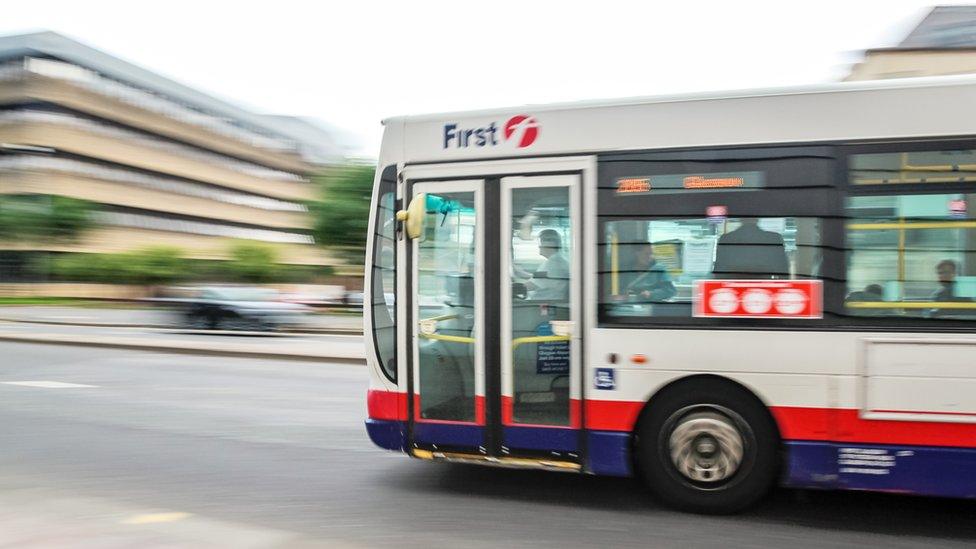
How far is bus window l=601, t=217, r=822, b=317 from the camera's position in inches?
203

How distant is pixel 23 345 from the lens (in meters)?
18.8

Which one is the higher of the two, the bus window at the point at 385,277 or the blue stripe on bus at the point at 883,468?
the bus window at the point at 385,277

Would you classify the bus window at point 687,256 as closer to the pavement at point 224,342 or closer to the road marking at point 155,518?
the road marking at point 155,518

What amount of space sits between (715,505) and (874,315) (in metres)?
1.56

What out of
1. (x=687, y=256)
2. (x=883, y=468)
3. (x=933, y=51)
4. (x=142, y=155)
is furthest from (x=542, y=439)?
(x=142, y=155)

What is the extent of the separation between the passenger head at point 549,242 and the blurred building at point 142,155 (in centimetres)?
3242

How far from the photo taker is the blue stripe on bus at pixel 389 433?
237 inches

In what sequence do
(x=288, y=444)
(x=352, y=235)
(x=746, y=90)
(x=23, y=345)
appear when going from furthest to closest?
(x=352, y=235), (x=23, y=345), (x=288, y=444), (x=746, y=90)

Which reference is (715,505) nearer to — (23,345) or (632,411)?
(632,411)

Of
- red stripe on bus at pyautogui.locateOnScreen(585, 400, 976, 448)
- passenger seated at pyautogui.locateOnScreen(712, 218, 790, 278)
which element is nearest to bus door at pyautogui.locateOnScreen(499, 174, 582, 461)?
passenger seated at pyautogui.locateOnScreen(712, 218, 790, 278)

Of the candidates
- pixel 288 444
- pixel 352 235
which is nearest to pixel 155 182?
pixel 352 235

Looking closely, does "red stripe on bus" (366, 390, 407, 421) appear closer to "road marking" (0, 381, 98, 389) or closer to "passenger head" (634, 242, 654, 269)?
"passenger head" (634, 242, 654, 269)

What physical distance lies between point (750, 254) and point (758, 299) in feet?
0.97

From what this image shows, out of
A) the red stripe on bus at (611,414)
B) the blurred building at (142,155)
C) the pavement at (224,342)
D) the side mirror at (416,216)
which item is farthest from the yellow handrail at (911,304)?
the blurred building at (142,155)
